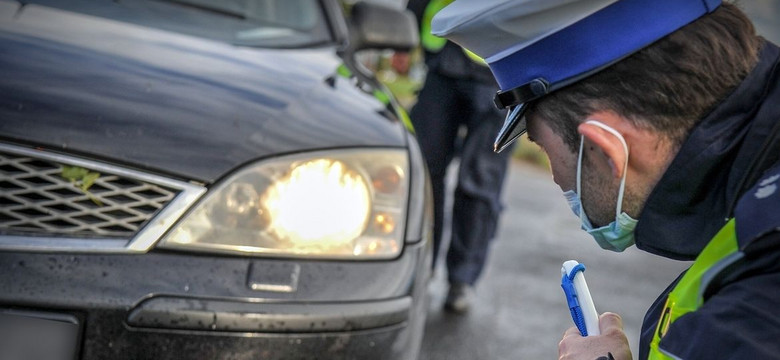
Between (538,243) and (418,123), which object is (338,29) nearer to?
(418,123)

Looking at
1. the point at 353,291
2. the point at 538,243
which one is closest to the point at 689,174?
the point at 353,291

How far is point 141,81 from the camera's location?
2758 millimetres

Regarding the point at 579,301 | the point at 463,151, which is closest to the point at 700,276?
the point at 579,301

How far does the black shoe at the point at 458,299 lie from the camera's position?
17.1 feet

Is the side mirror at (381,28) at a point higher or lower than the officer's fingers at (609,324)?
A: higher

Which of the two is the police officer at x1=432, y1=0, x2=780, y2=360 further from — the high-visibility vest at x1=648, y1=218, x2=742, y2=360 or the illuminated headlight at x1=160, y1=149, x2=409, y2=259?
the illuminated headlight at x1=160, y1=149, x2=409, y2=259

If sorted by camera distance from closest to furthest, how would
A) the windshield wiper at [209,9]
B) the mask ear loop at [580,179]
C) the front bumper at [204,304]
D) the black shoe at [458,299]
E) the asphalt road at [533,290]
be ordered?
the mask ear loop at [580,179] < the front bumper at [204,304] < the windshield wiper at [209,9] < the asphalt road at [533,290] < the black shoe at [458,299]

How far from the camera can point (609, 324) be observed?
1952 millimetres

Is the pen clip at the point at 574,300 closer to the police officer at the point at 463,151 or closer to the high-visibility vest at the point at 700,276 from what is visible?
the high-visibility vest at the point at 700,276

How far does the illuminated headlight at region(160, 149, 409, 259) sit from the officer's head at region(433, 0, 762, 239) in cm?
99

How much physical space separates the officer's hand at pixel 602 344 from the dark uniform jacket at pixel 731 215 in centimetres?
10

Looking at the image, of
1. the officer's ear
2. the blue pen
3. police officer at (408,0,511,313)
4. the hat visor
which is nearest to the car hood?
the hat visor

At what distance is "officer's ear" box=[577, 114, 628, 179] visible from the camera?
1693mm

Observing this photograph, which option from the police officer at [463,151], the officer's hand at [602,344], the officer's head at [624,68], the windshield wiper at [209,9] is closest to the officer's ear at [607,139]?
the officer's head at [624,68]
